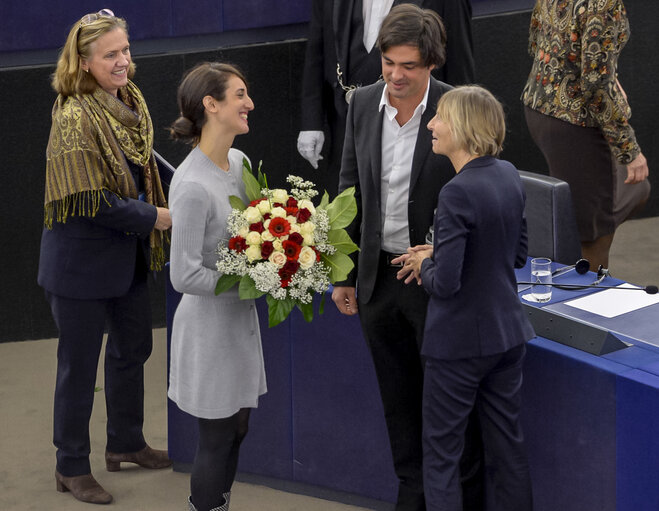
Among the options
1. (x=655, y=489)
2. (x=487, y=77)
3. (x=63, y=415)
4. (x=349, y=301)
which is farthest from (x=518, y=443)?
(x=487, y=77)

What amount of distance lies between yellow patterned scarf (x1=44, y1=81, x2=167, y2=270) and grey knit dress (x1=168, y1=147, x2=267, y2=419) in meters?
0.58

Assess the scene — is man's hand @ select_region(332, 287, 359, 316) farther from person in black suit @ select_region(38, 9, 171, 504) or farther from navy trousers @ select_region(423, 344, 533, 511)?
person in black suit @ select_region(38, 9, 171, 504)

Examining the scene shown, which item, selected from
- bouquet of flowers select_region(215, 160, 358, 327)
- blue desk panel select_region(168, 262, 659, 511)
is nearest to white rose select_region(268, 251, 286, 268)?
bouquet of flowers select_region(215, 160, 358, 327)

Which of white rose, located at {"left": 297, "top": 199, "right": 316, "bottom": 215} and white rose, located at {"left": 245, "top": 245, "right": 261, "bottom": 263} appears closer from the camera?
white rose, located at {"left": 245, "top": 245, "right": 261, "bottom": 263}

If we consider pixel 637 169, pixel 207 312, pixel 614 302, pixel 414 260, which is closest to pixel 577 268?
pixel 614 302

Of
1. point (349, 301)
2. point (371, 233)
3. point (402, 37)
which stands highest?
point (402, 37)

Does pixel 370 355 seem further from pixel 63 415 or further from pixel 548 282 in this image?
pixel 63 415

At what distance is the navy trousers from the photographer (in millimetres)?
3283

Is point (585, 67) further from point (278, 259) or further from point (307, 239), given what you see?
point (278, 259)

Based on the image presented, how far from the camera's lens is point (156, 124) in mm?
5754

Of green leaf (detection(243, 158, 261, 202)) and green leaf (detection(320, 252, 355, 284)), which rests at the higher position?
green leaf (detection(243, 158, 261, 202))

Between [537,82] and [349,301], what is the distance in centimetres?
170

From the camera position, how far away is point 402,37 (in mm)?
3377

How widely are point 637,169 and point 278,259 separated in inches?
80.2
